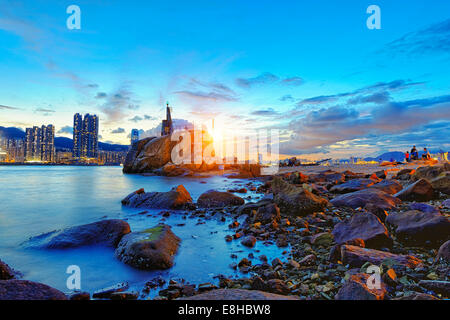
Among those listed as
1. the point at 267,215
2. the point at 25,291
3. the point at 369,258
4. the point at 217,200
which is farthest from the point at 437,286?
the point at 217,200

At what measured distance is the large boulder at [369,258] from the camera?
313 cm

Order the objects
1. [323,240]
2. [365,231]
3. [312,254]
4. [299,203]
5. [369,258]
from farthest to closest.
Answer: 1. [299,203]
2. [323,240]
3. [365,231]
4. [312,254]
5. [369,258]

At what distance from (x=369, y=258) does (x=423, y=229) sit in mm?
1689

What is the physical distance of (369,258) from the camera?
322 centimetres

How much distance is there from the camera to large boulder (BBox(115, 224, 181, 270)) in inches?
159

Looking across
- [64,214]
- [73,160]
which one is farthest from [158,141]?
[73,160]

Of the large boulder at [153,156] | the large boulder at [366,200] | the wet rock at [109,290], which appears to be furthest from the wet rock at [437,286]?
the large boulder at [153,156]

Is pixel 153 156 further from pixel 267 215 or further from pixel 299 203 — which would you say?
pixel 267 215

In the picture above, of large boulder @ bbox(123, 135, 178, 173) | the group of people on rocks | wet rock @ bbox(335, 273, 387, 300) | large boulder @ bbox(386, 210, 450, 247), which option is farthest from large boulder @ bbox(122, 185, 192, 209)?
large boulder @ bbox(123, 135, 178, 173)

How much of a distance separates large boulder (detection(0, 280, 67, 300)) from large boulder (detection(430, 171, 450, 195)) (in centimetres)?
1154

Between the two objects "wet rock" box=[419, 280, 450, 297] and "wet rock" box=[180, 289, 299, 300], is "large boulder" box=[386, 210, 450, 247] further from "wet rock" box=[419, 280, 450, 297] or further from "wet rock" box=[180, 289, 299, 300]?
"wet rock" box=[180, 289, 299, 300]
